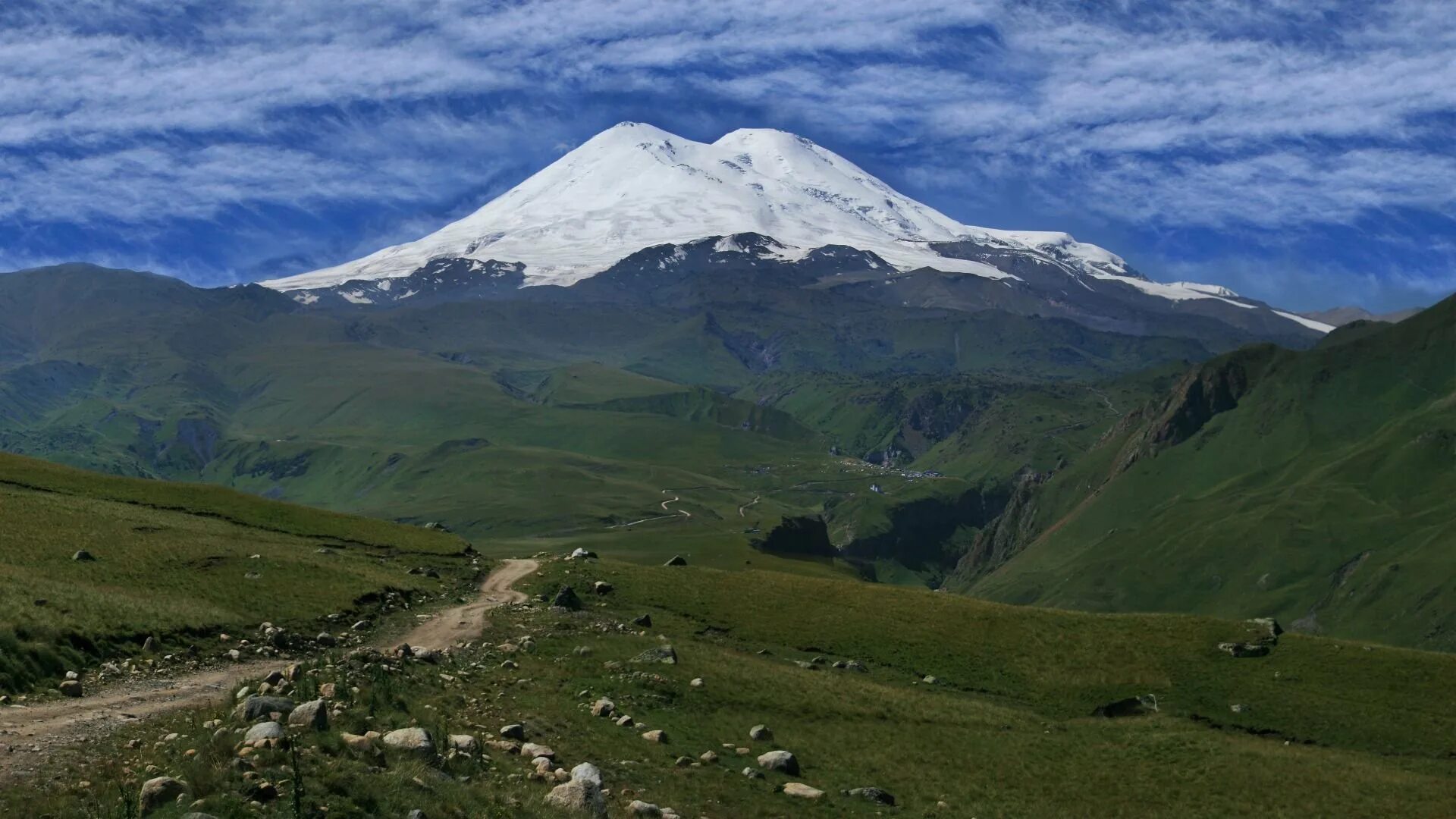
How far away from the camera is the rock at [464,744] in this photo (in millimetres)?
29469

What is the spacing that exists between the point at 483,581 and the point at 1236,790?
43.9 metres

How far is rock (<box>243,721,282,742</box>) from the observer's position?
2505 centimetres

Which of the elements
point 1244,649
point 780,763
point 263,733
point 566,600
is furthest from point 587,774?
point 1244,649

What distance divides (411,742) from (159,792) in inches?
246

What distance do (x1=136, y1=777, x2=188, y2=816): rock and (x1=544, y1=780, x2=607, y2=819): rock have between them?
25.3 feet

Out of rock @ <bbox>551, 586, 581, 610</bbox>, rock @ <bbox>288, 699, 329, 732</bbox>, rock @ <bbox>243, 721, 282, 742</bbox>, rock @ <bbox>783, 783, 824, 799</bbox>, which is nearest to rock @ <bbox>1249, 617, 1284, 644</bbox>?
rock @ <bbox>783, 783, 824, 799</bbox>

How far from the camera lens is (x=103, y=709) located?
32.2 metres

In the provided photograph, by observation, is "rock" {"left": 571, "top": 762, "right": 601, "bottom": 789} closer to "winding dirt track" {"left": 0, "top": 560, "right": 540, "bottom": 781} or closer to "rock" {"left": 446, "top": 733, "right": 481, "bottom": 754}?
"rock" {"left": 446, "top": 733, "right": 481, "bottom": 754}

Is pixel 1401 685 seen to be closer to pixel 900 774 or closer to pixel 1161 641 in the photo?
pixel 1161 641

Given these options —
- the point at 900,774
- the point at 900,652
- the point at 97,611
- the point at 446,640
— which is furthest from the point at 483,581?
the point at 900,774

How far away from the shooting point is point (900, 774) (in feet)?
136

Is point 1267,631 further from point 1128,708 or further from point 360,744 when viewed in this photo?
point 360,744

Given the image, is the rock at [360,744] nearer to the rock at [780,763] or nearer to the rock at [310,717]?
the rock at [310,717]

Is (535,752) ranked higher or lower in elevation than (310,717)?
lower
